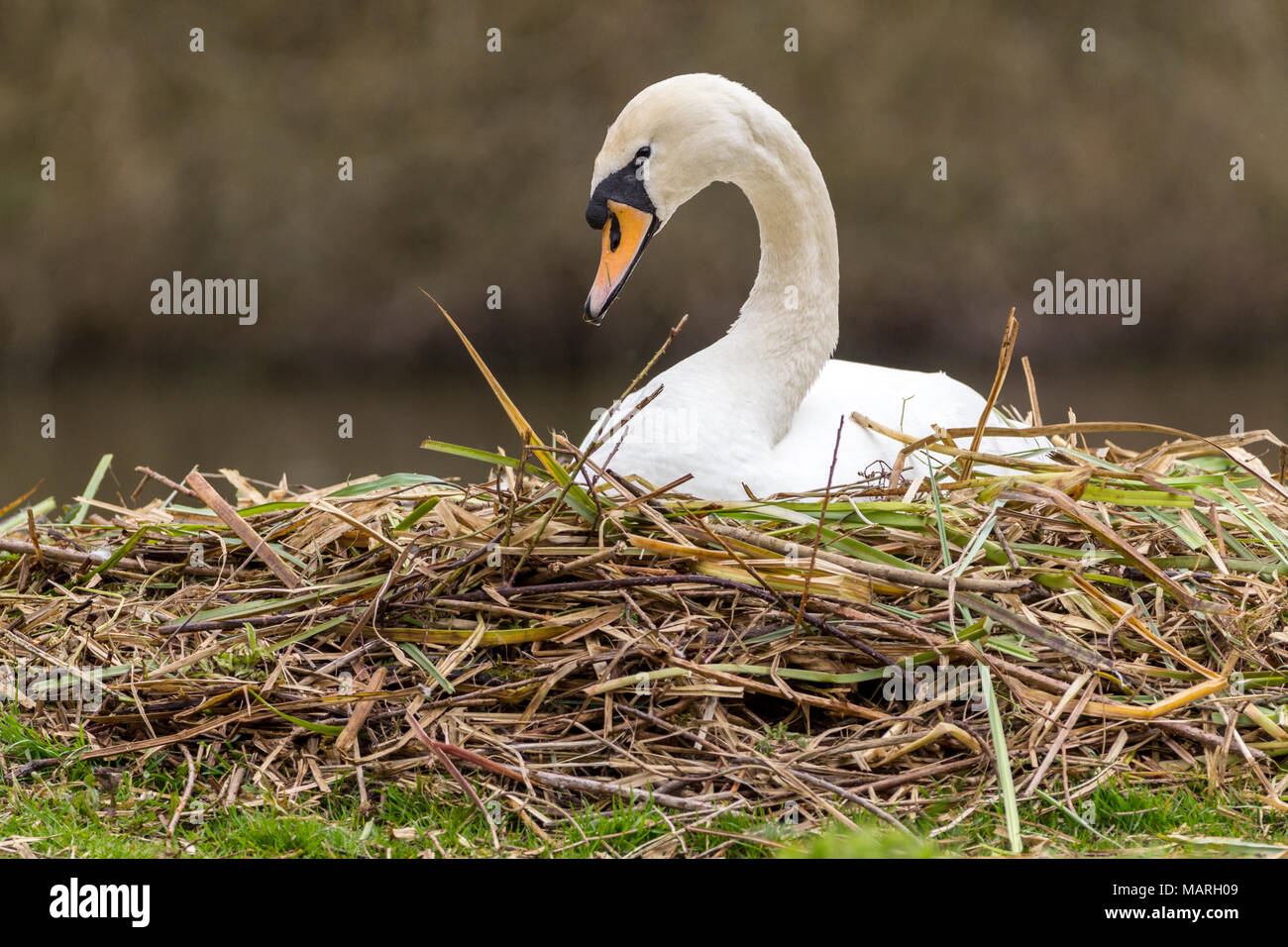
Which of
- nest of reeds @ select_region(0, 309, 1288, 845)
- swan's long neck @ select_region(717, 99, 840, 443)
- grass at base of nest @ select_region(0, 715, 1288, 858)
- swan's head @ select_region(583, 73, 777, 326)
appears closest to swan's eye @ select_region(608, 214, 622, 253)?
swan's head @ select_region(583, 73, 777, 326)

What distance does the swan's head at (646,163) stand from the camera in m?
→ 2.64

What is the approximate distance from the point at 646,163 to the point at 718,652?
4.22ft

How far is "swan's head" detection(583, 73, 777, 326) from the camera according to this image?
2.64 m

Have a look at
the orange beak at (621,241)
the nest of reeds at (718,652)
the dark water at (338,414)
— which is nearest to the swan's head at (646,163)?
the orange beak at (621,241)

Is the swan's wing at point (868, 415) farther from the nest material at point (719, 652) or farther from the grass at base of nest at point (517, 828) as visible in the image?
the grass at base of nest at point (517, 828)

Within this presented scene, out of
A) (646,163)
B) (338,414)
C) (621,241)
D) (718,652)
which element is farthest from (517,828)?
(338,414)

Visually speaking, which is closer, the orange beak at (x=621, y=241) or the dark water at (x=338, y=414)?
the orange beak at (x=621, y=241)

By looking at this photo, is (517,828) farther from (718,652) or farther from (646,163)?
(646,163)

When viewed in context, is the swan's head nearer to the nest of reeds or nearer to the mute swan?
the mute swan

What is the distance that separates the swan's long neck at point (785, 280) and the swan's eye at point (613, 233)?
0.32m

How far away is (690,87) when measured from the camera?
8.88 ft

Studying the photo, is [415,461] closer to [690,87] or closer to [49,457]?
[49,457]

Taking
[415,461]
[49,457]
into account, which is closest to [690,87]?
[415,461]
